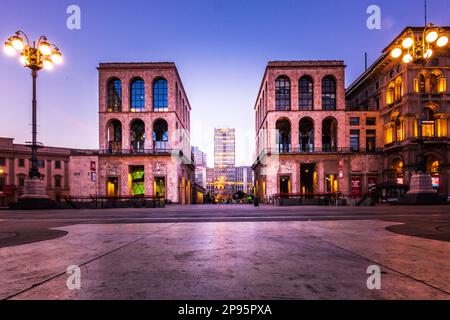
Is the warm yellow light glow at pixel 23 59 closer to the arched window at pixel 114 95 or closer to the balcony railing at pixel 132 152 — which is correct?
the balcony railing at pixel 132 152

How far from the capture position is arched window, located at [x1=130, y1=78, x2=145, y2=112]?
45.1 m

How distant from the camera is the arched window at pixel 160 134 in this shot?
158 feet

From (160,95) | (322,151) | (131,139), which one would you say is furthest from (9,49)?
(322,151)

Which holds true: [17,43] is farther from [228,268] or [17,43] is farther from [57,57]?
[228,268]

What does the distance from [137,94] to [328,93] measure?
1367 inches

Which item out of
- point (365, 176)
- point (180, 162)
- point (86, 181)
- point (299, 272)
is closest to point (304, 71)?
point (365, 176)

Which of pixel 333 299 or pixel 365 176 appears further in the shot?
pixel 365 176

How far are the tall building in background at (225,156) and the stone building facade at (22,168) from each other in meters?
100

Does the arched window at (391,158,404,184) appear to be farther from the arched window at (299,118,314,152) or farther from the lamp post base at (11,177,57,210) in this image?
the lamp post base at (11,177,57,210)

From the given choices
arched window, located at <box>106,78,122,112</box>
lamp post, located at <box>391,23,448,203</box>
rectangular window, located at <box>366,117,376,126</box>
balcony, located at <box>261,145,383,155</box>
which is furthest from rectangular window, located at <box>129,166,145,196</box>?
rectangular window, located at <box>366,117,376,126</box>

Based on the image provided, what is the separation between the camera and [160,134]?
49.3m
